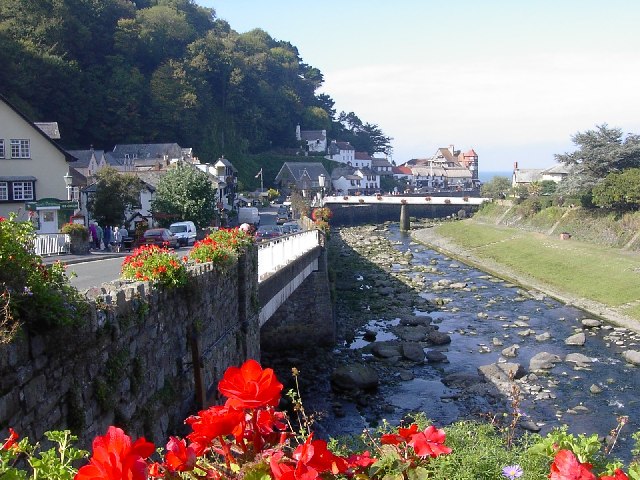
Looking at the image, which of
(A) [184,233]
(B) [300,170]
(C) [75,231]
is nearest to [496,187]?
(B) [300,170]

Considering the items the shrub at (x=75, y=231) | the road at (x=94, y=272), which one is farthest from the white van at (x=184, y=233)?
the road at (x=94, y=272)

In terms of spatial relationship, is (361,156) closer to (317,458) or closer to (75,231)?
(75,231)

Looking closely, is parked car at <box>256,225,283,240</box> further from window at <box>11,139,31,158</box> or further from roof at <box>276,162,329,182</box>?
roof at <box>276,162,329,182</box>

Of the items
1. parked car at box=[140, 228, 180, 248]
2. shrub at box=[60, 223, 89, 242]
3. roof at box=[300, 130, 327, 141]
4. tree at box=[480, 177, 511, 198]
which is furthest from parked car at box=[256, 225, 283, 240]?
roof at box=[300, 130, 327, 141]

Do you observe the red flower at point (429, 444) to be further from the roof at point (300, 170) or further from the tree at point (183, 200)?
the roof at point (300, 170)

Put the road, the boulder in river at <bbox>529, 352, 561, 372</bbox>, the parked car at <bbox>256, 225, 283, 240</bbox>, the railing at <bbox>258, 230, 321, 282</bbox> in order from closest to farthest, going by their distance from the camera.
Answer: the road → the railing at <bbox>258, 230, 321, 282</bbox> → the boulder in river at <bbox>529, 352, 561, 372</bbox> → the parked car at <bbox>256, 225, 283, 240</bbox>

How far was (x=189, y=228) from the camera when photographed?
42.2 meters

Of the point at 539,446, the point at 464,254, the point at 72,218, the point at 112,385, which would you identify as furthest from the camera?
the point at 464,254

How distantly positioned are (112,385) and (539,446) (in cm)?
601

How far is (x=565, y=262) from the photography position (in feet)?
168

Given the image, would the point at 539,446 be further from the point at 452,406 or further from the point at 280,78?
the point at 280,78

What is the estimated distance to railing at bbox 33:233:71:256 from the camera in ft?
99.2

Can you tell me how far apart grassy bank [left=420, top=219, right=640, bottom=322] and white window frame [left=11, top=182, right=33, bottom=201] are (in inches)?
1439

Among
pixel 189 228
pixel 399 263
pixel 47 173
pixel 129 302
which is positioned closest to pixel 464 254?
pixel 399 263
